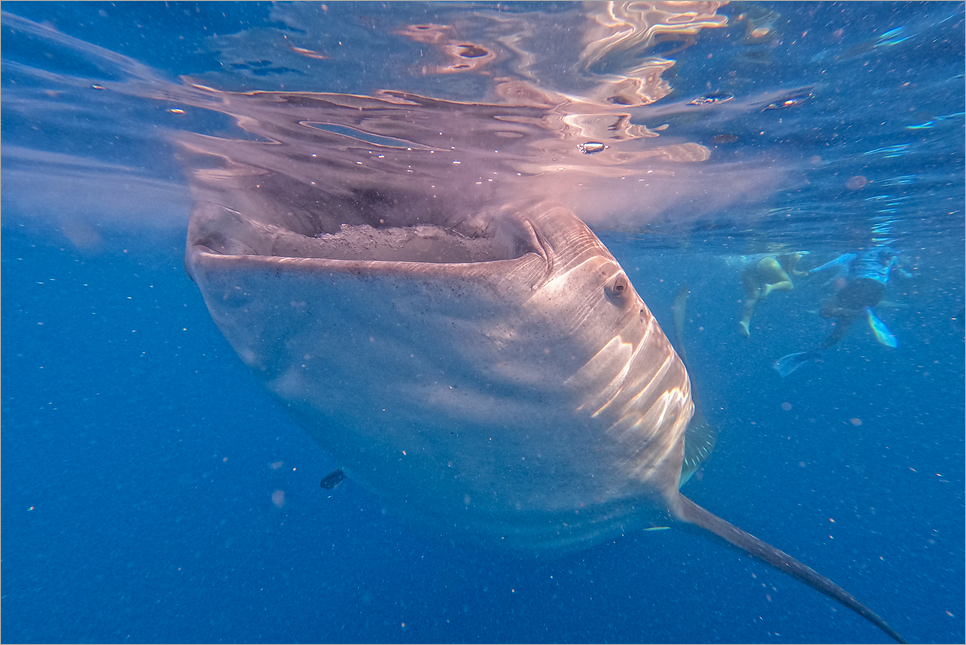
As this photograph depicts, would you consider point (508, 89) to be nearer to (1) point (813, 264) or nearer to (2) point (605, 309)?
(2) point (605, 309)

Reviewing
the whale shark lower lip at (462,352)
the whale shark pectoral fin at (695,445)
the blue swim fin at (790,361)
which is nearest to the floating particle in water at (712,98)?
the whale shark lower lip at (462,352)

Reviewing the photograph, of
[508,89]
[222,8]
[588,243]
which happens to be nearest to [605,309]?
[588,243]

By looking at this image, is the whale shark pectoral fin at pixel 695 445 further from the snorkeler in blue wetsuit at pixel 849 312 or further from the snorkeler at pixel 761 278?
the snorkeler at pixel 761 278

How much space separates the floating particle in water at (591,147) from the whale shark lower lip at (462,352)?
3.36 metres

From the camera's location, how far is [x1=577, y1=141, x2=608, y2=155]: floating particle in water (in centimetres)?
571

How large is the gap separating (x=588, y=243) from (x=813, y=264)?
82.4 ft

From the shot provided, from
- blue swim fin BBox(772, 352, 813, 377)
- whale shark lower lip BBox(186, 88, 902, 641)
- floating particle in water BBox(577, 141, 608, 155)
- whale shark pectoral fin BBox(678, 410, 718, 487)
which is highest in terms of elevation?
floating particle in water BBox(577, 141, 608, 155)

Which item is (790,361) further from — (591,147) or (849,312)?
(591,147)

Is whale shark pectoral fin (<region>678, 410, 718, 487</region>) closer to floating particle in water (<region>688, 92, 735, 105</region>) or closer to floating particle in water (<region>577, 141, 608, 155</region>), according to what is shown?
floating particle in water (<region>688, 92, 735, 105</region>)

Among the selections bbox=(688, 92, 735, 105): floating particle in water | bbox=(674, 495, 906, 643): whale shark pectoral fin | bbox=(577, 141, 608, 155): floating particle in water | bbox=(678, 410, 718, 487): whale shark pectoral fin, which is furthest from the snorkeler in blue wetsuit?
bbox=(674, 495, 906, 643): whale shark pectoral fin

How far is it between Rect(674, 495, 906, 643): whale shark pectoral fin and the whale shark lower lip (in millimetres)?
22

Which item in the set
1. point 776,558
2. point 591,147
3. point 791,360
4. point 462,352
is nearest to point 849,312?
point 791,360

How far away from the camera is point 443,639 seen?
22.6ft

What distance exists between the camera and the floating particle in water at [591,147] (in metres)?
5.71
